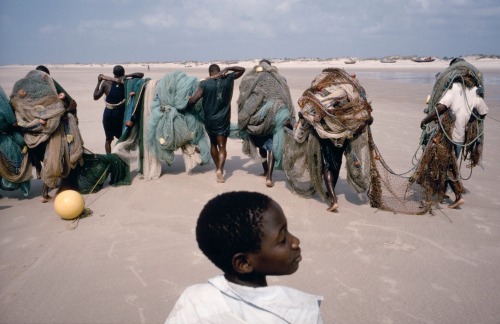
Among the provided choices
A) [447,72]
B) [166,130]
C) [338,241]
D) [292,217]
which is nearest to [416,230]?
[338,241]

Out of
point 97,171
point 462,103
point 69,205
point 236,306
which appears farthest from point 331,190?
point 236,306

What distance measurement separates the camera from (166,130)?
5785 millimetres

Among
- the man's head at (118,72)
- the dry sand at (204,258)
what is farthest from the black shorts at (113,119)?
the dry sand at (204,258)

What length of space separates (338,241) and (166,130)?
3175 millimetres

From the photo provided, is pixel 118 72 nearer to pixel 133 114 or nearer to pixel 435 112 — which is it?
pixel 133 114

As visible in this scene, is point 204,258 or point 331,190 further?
point 331,190

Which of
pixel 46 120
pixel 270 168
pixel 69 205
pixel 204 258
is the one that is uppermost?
pixel 46 120

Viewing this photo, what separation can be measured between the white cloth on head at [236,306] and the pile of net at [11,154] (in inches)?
171

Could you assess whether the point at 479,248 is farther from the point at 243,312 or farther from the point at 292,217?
the point at 243,312

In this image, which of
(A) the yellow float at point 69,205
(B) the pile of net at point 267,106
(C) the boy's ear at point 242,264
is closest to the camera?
(C) the boy's ear at point 242,264

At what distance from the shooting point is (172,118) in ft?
19.0

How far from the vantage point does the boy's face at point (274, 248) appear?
57.0 inches

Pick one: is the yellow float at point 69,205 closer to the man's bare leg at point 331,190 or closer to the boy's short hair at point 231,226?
the man's bare leg at point 331,190

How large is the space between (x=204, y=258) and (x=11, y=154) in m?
2.99
